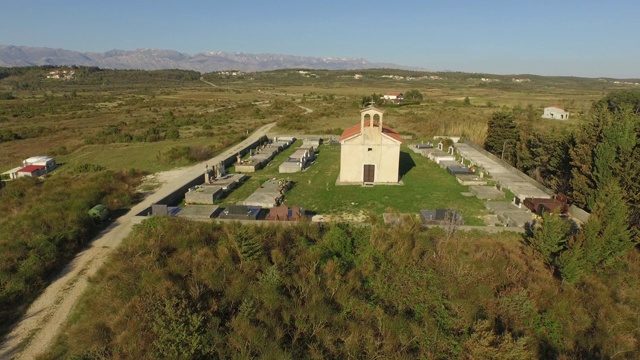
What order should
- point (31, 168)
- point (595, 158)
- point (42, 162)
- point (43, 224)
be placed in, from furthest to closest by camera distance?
point (42, 162) < point (31, 168) < point (595, 158) < point (43, 224)

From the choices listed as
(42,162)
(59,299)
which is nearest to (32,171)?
(42,162)

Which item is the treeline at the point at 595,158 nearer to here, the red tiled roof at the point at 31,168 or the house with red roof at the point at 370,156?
the house with red roof at the point at 370,156

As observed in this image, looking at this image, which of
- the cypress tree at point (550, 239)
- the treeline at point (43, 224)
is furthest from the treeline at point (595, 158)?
the treeline at point (43, 224)

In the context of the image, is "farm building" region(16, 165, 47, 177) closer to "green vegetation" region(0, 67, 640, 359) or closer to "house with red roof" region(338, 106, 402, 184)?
"green vegetation" region(0, 67, 640, 359)

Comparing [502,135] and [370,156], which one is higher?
[502,135]

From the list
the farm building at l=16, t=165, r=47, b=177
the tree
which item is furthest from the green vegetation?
the tree

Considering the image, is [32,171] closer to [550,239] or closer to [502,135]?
[550,239]

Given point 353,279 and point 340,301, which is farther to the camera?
point 353,279
